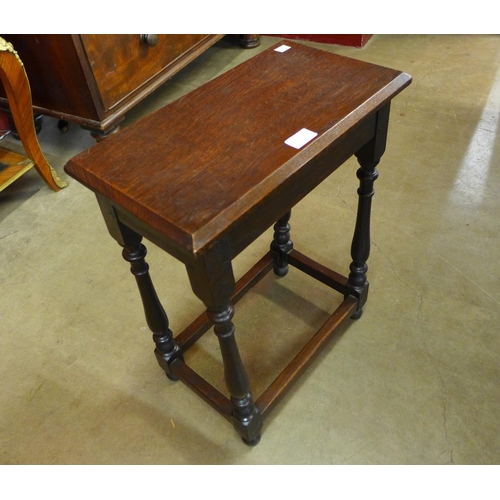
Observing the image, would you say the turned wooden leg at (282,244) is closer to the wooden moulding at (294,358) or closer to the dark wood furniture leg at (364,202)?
the wooden moulding at (294,358)

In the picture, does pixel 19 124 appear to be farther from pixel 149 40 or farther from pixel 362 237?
pixel 362 237

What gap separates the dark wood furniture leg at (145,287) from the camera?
0.90 meters

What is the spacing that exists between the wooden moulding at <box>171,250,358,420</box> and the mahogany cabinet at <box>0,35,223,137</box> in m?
0.89

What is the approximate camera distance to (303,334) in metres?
1.38

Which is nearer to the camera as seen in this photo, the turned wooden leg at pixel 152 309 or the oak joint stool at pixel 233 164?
the oak joint stool at pixel 233 164

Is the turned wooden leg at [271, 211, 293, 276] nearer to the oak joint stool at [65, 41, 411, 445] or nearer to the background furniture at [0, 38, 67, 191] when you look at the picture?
the oak joint stool at [65, 41, 411, 445]

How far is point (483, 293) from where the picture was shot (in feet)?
4.69

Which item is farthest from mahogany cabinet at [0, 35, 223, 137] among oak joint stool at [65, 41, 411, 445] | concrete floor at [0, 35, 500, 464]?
oak joint stool at [65, 41, 411, 445]

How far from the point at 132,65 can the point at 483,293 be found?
4.92 ft

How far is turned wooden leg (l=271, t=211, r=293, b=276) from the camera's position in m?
1.39

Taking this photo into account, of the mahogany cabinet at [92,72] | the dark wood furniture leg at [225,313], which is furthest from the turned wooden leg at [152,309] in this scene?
the mahogany cabinet at [92,72]

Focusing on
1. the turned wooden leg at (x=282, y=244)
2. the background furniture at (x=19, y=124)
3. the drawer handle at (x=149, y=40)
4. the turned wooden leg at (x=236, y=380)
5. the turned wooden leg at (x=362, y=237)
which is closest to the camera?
the turned wooden leg at (x=236, y=380)

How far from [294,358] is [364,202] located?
43 cm
